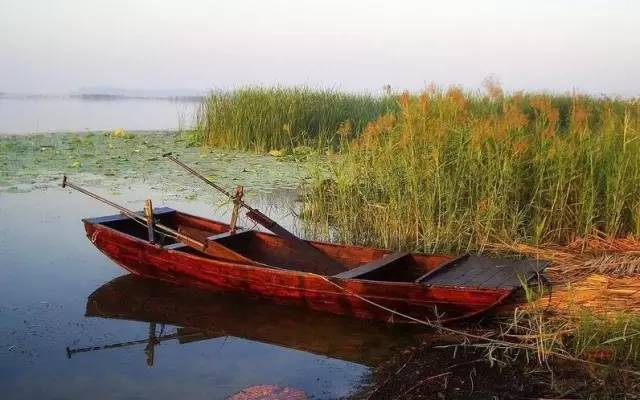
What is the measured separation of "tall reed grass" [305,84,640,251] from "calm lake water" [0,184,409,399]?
1.73 meters

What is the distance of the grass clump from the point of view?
1416cm

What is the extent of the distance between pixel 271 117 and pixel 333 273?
29.8 feet

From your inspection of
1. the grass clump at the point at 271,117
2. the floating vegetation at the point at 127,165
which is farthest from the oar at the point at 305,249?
the grass clump at the point at 271,117

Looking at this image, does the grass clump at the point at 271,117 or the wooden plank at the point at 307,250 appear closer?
the wooden plank at the point at 307,250

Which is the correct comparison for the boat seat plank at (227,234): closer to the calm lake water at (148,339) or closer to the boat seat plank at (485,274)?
the calm lake water at (148,339)

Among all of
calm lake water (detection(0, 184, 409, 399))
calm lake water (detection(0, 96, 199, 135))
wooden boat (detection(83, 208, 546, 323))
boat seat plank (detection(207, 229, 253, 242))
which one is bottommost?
calm lake water (detection(0, 184, 409, 399))

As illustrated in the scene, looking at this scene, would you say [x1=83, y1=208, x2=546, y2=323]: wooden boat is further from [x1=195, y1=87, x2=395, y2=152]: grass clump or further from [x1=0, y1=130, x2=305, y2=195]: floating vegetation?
[x1=195, y1=87, x2=395, y2=152]: grass clump

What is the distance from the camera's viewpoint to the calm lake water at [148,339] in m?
3.92

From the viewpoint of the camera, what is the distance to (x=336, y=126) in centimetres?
1520

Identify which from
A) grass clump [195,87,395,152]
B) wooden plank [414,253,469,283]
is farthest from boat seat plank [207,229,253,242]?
grass clump [195,87,395,152]

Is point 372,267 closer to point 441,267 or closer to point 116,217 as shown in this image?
point 441,267

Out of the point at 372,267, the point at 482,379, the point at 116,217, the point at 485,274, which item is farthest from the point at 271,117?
the point at 482,379

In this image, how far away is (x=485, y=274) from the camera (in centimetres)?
485

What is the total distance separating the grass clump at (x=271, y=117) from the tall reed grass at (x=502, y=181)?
23.3 feet
